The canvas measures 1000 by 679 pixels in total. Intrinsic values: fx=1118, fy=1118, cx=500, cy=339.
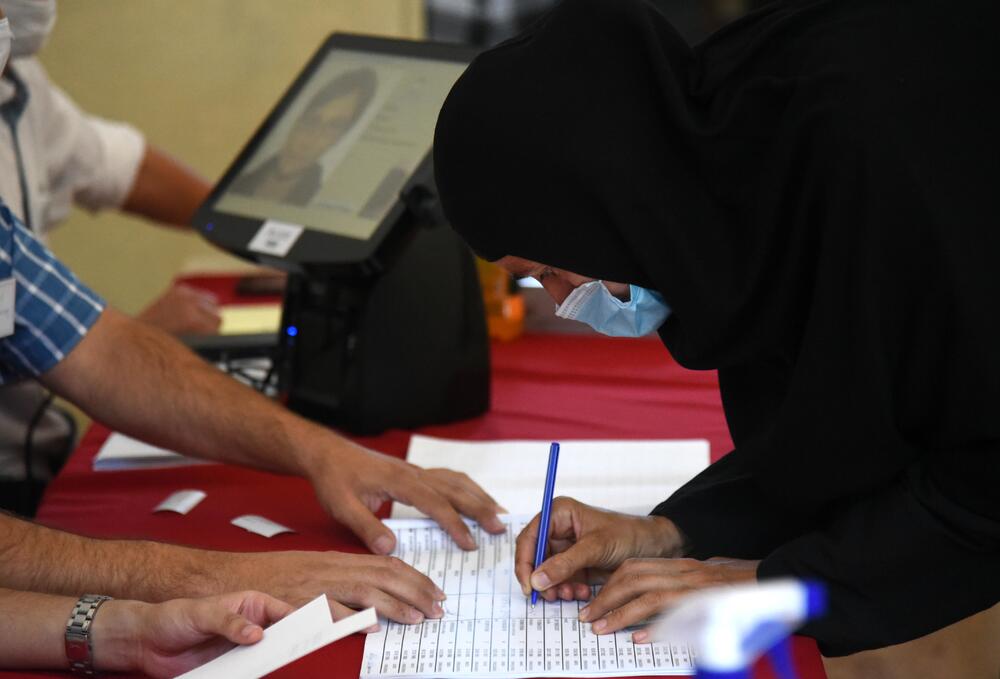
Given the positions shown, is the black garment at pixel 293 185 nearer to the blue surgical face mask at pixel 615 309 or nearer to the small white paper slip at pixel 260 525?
the small white paper slip at pixel 260 525

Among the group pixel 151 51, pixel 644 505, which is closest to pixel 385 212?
pixel 644 505

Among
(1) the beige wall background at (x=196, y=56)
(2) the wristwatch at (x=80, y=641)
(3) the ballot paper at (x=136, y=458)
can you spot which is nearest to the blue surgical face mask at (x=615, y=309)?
(2) the wristwatch at (x=80, y=641)

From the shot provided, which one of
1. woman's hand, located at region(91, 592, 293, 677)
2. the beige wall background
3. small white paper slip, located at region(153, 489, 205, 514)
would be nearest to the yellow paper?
small white paper slip, located at region(153, 489, 205, 514)

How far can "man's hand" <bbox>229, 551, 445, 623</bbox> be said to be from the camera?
3.76 feet

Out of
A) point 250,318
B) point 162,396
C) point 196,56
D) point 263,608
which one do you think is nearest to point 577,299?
point 263,608

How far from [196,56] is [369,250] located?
87.3 inches

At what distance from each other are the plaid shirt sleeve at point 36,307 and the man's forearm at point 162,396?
24 millimetres

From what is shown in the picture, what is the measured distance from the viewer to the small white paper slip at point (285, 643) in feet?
3.16

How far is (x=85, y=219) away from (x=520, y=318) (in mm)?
2166

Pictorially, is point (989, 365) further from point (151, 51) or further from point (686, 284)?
point (151, 51)

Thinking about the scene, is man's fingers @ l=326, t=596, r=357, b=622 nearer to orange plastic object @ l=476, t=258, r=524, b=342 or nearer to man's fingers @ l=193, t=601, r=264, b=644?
man's fingers @ l=193, t=601, r=264, b=644

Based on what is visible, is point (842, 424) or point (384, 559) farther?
point (384, 559)

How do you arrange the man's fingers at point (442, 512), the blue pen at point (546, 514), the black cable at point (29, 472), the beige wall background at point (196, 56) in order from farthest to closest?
the beige wall background at point (196, 56) → the black cable at point (29, 472) → the man's fingers at point (442, 512) → the blue pen at point (546, 514)

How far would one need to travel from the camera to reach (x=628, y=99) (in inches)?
41.4
